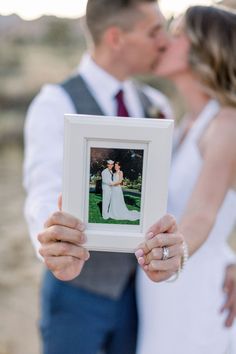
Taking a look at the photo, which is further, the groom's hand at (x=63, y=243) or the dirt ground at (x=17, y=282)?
the dirt ground at (x=17, y=282)

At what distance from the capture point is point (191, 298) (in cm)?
217

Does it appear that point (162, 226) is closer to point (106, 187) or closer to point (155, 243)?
point (155, 243)

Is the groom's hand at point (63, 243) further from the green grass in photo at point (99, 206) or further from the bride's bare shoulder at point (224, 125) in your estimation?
the bride's bare shoulder at point (224, 125)

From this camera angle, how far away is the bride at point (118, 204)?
140 cm

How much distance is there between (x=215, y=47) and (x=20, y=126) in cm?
917

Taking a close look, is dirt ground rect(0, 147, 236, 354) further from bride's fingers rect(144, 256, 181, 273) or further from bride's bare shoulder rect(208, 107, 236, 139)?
bride's fingers rect(144, 256, 181, 273)

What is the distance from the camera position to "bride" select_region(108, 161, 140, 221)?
4.58 feet

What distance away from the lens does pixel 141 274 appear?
7.49ft

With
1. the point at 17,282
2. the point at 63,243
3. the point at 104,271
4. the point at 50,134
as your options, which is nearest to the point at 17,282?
the point at 17,282

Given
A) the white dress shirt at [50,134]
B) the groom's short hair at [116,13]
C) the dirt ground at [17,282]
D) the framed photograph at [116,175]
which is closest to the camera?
the framed photograph at [116,175]

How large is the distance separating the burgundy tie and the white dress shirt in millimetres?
17

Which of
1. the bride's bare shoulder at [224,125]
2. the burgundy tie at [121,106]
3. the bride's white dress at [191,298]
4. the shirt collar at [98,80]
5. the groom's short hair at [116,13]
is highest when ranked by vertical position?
the groom's short hair at [116,13]

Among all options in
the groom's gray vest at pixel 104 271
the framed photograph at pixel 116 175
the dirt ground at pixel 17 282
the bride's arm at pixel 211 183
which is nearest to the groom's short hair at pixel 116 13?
the groom's gray vest at pixel 104 271

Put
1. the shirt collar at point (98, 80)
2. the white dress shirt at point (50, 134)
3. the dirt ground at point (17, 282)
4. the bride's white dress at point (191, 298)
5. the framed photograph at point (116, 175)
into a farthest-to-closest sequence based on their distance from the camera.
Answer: the dirt ground at point (17, 282) < the shirt collar at point (98, 80) < the bride's white dress at point (191, 298) < the white dress shirt at point (50, 134) < the framed photograph at point (116, 175)
